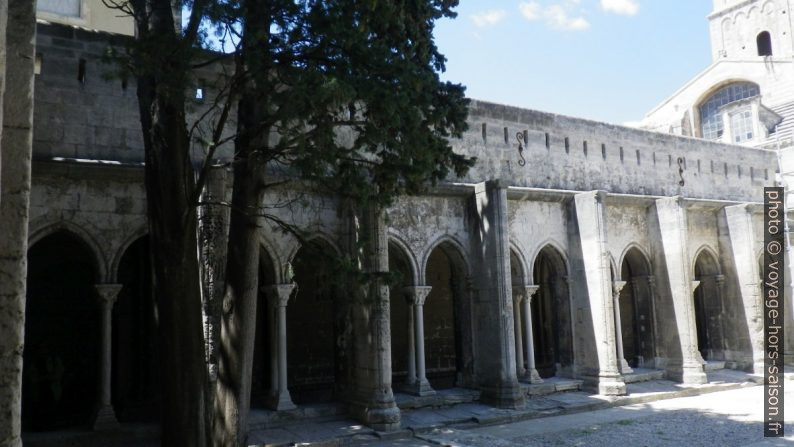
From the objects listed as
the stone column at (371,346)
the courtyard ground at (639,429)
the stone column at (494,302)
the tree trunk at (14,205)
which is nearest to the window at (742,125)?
the courtyard ground at (639,429)

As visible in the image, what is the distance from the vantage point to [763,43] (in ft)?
113

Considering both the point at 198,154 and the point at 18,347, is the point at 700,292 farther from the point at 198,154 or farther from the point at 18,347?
the point at 18,347

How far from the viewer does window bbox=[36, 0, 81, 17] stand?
13.0 meters

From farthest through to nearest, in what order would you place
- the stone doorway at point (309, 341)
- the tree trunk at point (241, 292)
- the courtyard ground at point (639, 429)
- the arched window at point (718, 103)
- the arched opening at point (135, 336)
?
the arched window at point (718, 103)
the stone doorway at point (309, 341)
the arched opening at point (135, 336)
the courtyard ground at point (639, 429)
the tree trunk at point (241, 292)

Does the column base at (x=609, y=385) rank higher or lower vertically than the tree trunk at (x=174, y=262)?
lower

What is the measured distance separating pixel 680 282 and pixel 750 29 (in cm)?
2751

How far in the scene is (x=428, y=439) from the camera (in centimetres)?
923

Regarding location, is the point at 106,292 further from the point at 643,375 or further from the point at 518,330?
the point at 643,375

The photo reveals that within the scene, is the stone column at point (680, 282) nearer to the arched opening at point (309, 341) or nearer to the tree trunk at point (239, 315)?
the arched opening at point (309, 341)

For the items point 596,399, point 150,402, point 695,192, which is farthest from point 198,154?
point 695,192

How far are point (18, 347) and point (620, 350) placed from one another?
12.5 metres

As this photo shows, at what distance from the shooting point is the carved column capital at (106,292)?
27.8 feet

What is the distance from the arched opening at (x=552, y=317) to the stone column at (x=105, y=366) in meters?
8.35

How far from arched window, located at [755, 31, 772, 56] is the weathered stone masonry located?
20.7 metres
